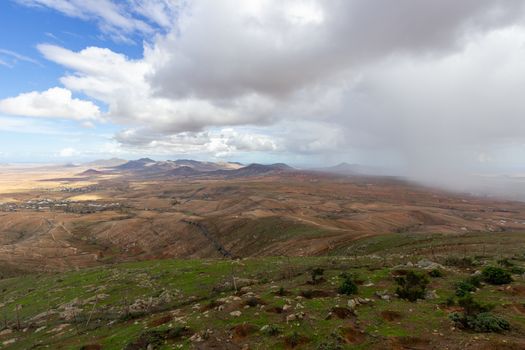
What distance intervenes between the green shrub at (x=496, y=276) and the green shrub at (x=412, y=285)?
3.90 metres

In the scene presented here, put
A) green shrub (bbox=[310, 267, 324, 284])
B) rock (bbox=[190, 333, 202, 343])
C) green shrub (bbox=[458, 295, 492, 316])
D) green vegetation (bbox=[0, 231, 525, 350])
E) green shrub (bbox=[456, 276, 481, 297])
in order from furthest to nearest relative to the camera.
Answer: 1. green shrub (bbox=[310, 267, 324, 284])
2. green shrub (bbox=[456, 276, 481, 297])
3. rock (bbox=[190, 333, 202, 343])
4. green shrub (bbox=[458, 295, 492, 316])
5. green vegetation (bbox=[0, 231, 525, 350])

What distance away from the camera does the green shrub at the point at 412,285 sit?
20500 millimetres

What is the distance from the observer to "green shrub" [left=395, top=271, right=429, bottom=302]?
20500 mm

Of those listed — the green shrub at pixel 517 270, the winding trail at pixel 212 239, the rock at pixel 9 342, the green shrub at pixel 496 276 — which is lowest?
the winding trail at pixel 212 239

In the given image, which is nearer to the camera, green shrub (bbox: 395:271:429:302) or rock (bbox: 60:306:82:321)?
green shrub (bbox: 395:271:429:302)

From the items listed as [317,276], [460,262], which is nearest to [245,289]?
[317,276]

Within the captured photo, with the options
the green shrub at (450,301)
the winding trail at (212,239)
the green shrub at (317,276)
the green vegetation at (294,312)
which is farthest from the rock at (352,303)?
the winding trail at (212,239)

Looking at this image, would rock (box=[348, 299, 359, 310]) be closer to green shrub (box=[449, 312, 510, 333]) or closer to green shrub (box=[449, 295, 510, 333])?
green shrub (box=[449, 295, 510, 333])

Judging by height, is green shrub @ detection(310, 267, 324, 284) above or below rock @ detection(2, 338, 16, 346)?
above

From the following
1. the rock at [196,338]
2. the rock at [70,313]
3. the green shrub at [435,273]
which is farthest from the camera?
the rock at [70,313]

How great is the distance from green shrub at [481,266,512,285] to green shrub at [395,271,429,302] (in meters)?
3.90

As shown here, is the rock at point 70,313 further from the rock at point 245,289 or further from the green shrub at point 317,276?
the green shrub at point 317,276

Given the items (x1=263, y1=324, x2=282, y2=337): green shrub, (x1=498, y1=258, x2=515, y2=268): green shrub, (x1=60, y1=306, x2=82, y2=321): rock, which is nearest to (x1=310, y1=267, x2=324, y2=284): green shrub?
(x1=263, y1=324, x2=282, y2=337): green shrub

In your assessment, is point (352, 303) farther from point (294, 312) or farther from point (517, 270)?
point (517, 270)
